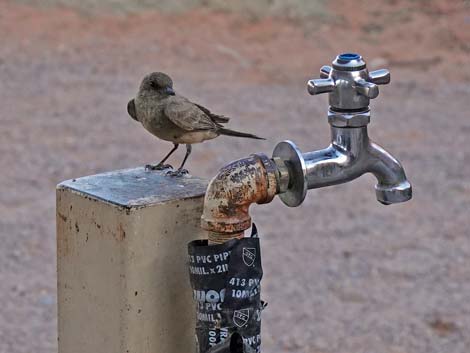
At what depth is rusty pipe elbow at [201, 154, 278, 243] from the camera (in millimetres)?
2381

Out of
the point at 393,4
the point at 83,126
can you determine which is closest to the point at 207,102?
the point at 83,126

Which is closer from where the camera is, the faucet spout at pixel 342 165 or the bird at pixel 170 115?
the faucet spout at pixel 342 165

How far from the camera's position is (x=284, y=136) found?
28.9 feet

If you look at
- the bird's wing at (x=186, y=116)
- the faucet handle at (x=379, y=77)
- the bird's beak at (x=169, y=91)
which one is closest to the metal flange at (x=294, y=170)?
the faucet handle at (x=379, y=77)

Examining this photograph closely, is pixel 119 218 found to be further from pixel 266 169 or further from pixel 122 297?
pixel 266 169

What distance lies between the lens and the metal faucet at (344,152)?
→ 2.49m

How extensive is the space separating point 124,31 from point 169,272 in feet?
34.3

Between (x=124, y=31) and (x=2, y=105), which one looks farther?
(x=124, y=31)

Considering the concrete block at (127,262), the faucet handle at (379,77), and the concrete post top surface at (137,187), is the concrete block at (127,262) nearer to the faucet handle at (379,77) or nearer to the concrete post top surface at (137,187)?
the concrete post top surface at (137,187)

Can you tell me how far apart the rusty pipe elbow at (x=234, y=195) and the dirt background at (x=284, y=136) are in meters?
2.96

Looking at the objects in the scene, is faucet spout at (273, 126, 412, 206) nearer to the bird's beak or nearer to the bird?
the bird

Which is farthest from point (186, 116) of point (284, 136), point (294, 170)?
point (284, 136)

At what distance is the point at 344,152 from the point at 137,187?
52 centimetres

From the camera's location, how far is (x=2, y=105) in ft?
31.6
